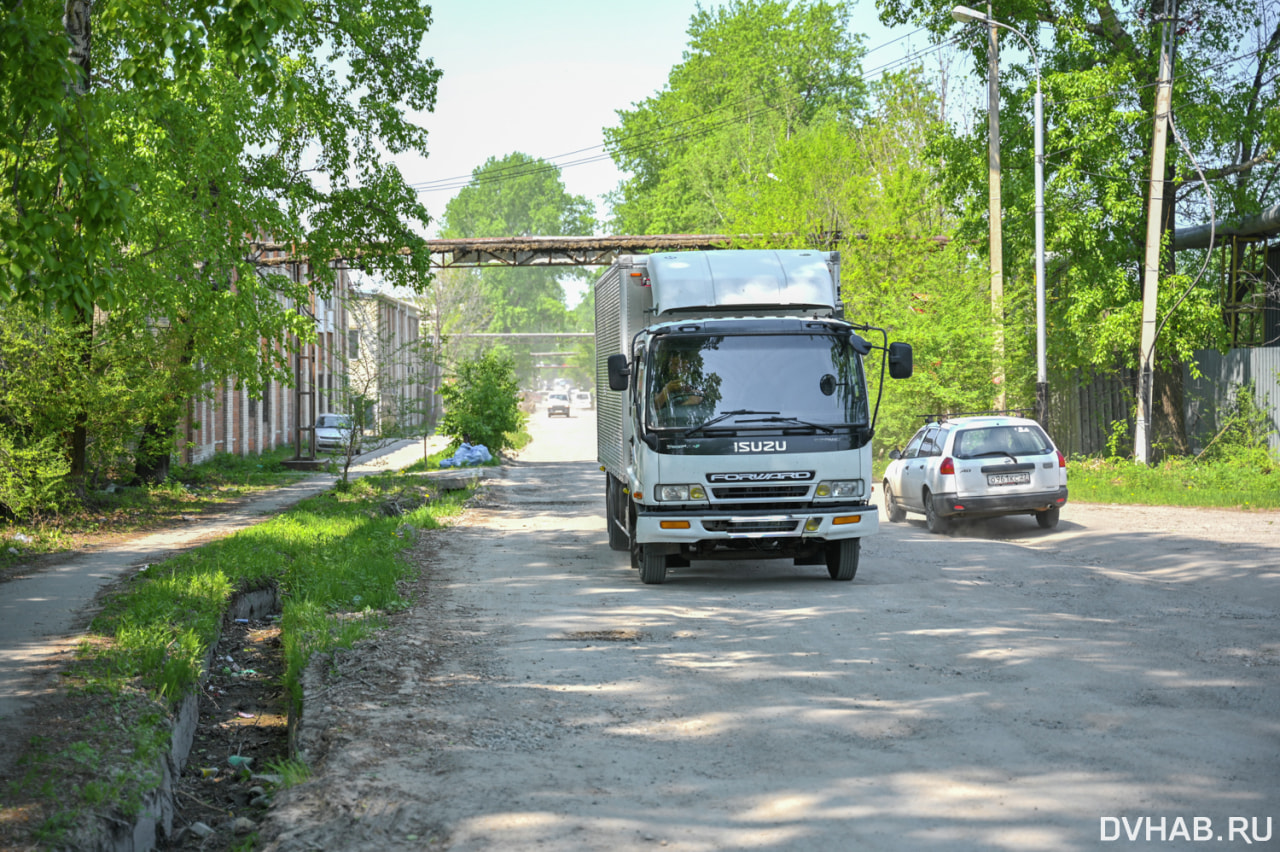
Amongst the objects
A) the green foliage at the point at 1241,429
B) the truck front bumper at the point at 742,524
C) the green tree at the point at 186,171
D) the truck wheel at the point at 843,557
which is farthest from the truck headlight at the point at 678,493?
the green foliage at the point at 1241,429

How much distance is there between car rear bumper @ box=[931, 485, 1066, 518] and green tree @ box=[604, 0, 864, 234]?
44.3m

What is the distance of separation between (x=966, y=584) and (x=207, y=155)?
13.3 m

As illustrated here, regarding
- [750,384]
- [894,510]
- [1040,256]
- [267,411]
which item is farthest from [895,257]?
[267,411]

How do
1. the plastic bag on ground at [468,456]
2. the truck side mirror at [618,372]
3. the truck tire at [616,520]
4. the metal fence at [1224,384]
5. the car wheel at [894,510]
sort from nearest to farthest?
the truck side mirror at [618,372] → the truck tire at [616,520] → the car wheel at [894,510] → the metal fence at [1224,384] → the plastic bag on ground at [468,456]

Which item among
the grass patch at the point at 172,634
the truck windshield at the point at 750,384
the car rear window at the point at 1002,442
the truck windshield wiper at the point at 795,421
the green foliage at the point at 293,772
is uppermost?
the truck windshield at the point at 750,384

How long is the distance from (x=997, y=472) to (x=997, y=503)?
0.43 metres

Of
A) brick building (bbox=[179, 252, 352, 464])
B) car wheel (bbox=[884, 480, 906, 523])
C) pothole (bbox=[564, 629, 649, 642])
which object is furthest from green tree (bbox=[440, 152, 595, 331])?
pothole (bbox=[564, 629, 649, 642])

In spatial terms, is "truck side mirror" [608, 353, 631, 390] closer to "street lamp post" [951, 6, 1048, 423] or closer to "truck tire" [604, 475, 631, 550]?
"truck tire" [604, 475, 631, 550]

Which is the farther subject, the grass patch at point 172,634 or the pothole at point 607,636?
the pothole at point 607,636

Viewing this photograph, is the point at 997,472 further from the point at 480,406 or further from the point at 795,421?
the point at 480,406

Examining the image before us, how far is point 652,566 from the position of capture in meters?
11.8

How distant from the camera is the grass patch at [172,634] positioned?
Answer: 5.45 metres

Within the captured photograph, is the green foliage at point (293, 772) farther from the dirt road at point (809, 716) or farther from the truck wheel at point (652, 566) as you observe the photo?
the truck wheel at point (652, 566)

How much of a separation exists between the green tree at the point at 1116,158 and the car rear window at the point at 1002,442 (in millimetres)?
10293
